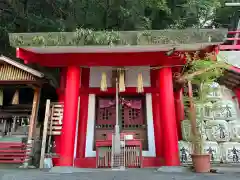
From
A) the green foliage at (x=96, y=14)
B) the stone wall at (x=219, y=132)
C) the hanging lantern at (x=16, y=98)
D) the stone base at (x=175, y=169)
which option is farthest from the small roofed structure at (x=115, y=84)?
the green foliage at (x=96, y=14)

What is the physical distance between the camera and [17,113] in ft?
27.3

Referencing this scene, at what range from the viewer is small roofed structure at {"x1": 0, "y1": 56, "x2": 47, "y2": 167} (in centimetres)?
727

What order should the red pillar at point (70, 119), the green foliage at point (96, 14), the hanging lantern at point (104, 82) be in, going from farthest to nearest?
the green foliage at point (96, 14)
the hanging lantern at point (104, 82)
the red pillar at point (70, 119)

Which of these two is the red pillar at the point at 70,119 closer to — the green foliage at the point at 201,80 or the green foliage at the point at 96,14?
the green foliage at the point at 201,80

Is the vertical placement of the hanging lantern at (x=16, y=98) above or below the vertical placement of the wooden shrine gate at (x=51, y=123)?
above

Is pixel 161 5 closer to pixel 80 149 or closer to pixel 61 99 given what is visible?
pixel 61 99

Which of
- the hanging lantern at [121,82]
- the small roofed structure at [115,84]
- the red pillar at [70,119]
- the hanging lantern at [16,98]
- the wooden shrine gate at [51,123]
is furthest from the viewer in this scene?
the hanging lantern at [16,98]

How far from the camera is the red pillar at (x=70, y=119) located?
241 inches

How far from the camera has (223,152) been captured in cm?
750

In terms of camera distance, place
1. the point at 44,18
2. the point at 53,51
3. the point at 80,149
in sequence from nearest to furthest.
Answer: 1. the point at 53,51
2. the point at 80,149
3. the point at 44,18

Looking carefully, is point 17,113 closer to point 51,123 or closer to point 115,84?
point 51,123

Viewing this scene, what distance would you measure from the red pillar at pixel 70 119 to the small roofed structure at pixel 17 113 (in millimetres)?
1344

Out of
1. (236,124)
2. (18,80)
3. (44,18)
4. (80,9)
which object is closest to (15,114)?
(18,80)

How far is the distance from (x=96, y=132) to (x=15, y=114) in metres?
3.11
